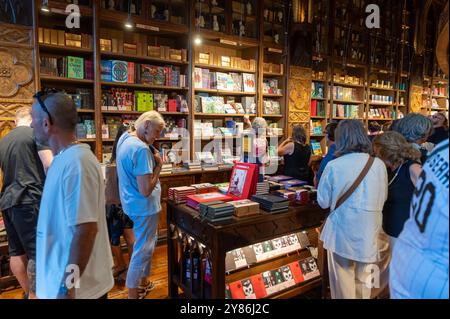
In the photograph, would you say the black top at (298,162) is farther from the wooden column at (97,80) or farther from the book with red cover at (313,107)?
the book with red cover at (313,107)

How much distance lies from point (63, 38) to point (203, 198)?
2.73 metres

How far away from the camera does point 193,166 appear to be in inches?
178

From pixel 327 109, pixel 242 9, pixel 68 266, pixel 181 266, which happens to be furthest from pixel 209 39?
pixel 68 266

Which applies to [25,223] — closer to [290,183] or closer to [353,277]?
[290,183]

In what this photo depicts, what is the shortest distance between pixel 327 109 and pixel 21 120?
17.7 feet

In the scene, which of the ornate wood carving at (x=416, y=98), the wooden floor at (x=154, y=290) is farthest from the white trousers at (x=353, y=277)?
the ornate wood carving at (x=416, y=98)

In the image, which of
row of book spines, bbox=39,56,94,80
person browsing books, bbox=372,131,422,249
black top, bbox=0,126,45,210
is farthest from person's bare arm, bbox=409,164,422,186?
row of book spines, bbox=39,56,94,80

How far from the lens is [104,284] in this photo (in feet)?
4.90

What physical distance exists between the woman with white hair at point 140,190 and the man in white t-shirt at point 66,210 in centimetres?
97

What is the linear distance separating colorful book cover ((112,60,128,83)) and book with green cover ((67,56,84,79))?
37 centimetres

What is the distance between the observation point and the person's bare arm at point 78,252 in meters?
1.33

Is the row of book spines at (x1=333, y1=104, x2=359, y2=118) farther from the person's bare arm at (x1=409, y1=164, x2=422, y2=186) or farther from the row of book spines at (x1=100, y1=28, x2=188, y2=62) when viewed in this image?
the person's bare arm at (x1=409, y1=164, x2=422, y2=186)

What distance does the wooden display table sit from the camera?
7.02 feet

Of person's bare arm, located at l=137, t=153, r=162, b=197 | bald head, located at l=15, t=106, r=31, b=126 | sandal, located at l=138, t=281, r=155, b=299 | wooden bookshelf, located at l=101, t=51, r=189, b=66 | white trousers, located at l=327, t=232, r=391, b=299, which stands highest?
wooden bookshelf, located at l=101, t=51, r=189, b=66
